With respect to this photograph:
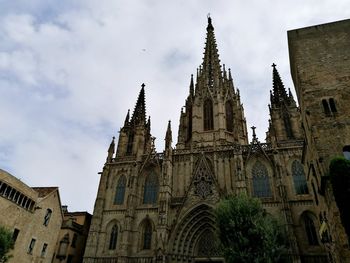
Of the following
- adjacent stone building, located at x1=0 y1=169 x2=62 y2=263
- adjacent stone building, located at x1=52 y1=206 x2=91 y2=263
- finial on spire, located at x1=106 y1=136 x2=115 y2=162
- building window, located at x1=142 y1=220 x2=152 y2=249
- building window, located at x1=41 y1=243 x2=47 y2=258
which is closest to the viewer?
adjacent stone building, located at x1=0 y1=169 x2=62 y2=263

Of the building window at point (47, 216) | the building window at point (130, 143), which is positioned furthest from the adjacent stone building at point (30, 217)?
the building window at point (130, 143)

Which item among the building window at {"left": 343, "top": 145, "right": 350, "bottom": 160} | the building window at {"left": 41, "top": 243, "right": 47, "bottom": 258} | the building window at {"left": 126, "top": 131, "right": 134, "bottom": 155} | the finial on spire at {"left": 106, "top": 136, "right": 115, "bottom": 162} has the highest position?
the building window at {"left": 126, "top": 131, "right": 134, "bottom": 155}

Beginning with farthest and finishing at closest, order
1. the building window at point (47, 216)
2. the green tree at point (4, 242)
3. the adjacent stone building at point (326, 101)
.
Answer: the building window at point (47, 216), the green tree at point (4, 242), the adjacent stone building at point (326, 101)

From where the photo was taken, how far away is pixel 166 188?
28.1 m

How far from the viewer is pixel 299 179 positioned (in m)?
26.4

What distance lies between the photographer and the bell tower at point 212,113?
34759 mm

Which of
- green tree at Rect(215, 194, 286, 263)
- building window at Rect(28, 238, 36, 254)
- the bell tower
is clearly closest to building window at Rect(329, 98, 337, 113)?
green tree at Rect(215, 194, 286, 263)

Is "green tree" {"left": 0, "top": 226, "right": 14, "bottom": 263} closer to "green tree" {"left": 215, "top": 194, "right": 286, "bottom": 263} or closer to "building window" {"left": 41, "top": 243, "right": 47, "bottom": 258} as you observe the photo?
"building window" {"left": 41, "top": 243, "right": 47, "bottom": 258}

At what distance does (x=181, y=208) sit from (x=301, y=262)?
37.5 feet

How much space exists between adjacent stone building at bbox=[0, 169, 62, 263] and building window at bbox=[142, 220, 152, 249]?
9.63 meters

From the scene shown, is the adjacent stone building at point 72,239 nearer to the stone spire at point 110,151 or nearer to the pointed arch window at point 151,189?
the stone spire at point 110,151

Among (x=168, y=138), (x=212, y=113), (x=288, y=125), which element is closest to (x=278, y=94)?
(x=288, y=125)

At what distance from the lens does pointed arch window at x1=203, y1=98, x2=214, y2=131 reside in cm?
3638

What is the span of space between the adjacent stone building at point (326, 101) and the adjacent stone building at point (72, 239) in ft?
80.7
